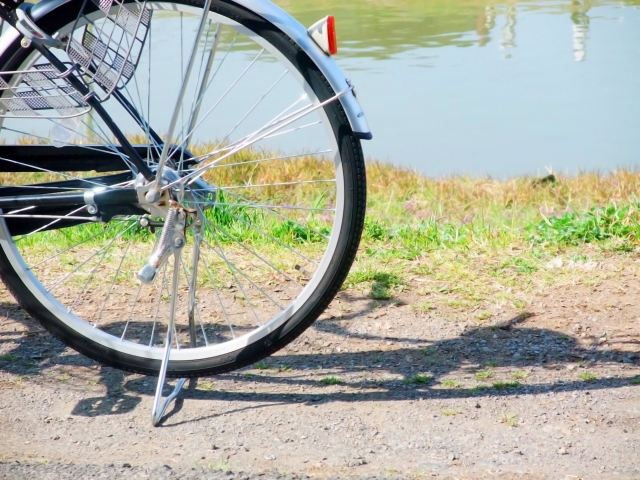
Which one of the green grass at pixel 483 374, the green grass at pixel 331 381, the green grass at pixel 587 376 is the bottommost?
the green grass at pixel 587 376

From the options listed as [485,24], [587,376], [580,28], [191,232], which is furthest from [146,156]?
[485,24]

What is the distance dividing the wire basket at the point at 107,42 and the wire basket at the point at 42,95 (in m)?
0.08

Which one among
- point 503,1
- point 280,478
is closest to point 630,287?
point 280,478

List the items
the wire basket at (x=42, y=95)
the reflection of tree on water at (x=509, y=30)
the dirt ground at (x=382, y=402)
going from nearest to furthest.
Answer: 1. the dirt ground at (x=382, y=402)
2. the wire basket at (x=42, y=95)
3. the reflection of tree on water at (x=509, y=30)

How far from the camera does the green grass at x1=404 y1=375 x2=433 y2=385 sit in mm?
2652

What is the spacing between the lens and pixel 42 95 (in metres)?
2.36

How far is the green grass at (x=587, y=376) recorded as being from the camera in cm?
263

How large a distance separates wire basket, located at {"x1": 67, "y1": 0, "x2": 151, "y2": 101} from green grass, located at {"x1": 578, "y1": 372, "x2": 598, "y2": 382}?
1665 millimetres

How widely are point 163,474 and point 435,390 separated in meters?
0.90

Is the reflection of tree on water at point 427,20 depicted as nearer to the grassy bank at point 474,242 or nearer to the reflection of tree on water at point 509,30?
the reflection of tree on water at point 509,30

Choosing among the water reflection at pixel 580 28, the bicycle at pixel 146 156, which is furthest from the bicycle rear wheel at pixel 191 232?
the water reflection at pixel 580 28

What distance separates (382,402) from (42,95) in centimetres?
135

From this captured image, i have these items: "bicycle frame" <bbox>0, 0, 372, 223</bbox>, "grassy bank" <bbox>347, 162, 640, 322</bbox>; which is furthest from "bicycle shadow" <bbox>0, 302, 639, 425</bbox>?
"bicycle frame" <bbox>0, 0, 372, 223</bbox>

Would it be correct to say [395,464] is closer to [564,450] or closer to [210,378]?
[564,450]
